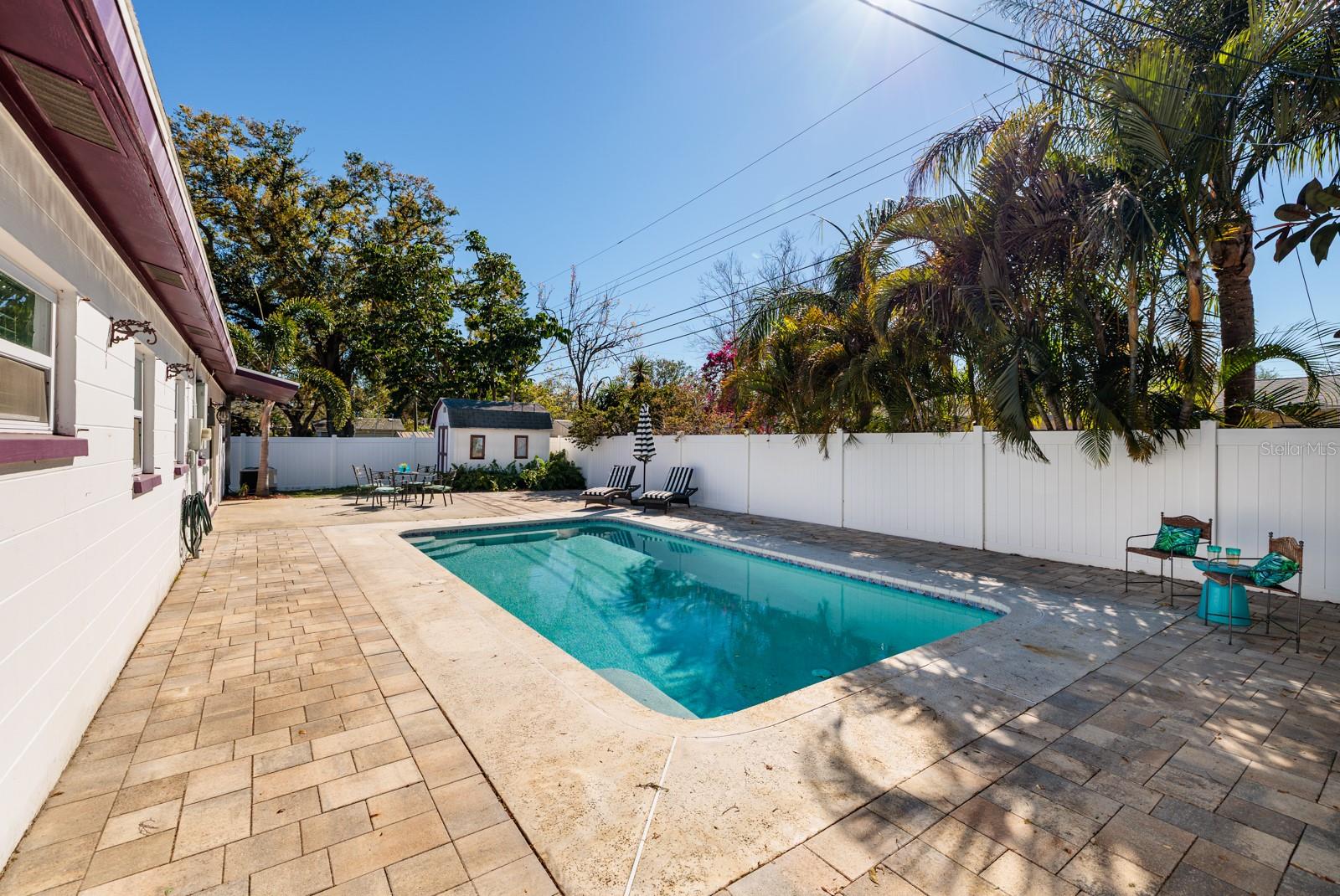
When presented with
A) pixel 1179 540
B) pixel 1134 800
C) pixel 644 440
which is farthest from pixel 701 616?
pixel 644 440

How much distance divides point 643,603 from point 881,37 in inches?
300

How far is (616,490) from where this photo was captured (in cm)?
1348

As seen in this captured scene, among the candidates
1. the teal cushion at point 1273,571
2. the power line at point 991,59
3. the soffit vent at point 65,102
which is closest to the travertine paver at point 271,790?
the soffit vent at point 65,102

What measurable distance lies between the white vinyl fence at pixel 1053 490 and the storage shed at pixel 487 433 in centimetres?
909

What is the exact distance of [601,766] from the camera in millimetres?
2656

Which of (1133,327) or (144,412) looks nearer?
(144,412)

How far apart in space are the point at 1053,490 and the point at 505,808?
7.53 meters

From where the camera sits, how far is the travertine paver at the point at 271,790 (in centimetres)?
195

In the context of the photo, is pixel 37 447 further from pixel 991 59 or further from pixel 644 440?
pixel 644 440

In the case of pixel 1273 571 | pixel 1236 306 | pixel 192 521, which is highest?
pixel 1236 306

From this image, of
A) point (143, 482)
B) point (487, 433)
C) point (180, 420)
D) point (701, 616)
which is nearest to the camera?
point (143, 482)

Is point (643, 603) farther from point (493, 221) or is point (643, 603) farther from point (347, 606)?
point (493, 221)

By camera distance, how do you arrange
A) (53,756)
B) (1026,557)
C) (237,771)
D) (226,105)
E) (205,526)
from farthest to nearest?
(226,105), (205,526), (1026,557), (237,771), (53,756)

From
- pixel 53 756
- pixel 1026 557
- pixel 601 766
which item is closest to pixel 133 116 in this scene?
pixel 53 756
